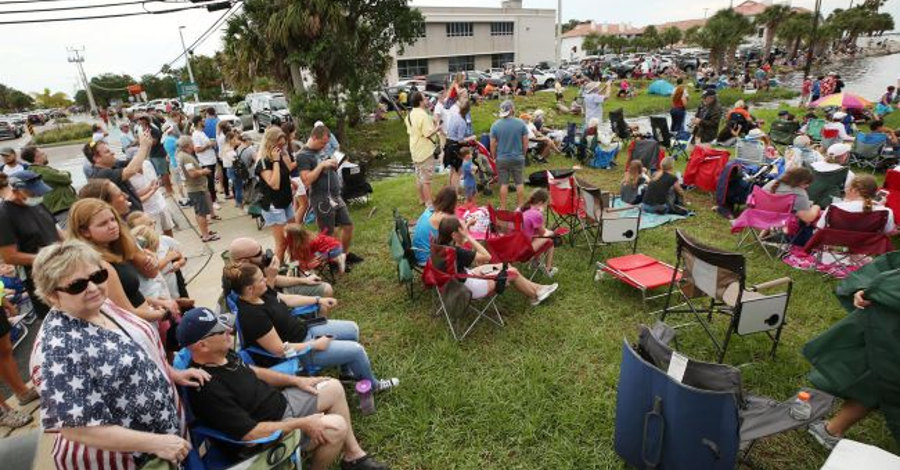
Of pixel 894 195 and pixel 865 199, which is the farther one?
pixel 894 195

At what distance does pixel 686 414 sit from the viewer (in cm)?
224

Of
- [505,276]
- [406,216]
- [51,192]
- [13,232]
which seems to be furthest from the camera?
[406,216]

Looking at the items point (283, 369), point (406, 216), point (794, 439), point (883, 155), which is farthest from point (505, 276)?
point (883, 155)

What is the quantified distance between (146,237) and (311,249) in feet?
6.02

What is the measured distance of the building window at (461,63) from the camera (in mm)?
44213

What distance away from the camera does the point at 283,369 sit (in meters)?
2.93

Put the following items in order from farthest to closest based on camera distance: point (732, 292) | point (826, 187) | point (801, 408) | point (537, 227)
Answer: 1. point (826, 187)
2. point (537, 227)
3. point (732, 292)
4. point (801, 408)

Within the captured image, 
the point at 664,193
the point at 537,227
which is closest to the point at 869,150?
the point at 664,193

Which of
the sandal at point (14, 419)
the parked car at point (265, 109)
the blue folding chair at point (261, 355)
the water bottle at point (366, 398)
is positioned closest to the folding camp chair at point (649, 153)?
the water bottle at point (366, 398)

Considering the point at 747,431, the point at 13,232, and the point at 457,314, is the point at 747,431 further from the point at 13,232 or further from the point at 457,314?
the point at 13,232

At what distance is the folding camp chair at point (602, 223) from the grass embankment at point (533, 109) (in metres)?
10.3

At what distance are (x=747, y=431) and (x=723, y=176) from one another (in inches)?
205

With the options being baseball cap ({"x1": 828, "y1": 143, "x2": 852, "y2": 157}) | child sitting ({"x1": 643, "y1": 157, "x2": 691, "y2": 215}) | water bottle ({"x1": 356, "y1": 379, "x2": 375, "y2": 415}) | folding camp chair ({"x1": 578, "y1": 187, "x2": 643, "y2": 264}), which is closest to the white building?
child sitting ({"x1": 643, "y1": 157, "x2": 691, "y2": 215})

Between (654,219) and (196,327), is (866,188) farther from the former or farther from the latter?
(196,327)
